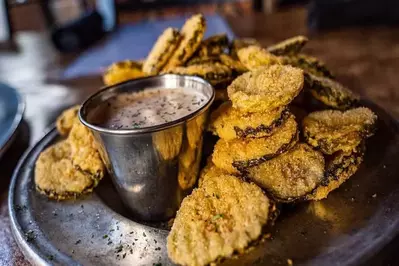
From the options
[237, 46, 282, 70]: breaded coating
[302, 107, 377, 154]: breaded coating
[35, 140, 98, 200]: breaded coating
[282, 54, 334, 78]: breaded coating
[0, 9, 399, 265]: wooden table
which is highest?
[237, 46, 282, 70]: breaded coating

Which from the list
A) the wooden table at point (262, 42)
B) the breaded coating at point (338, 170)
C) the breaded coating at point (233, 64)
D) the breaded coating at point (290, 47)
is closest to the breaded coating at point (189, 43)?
the breaded coating at point (233, 64)

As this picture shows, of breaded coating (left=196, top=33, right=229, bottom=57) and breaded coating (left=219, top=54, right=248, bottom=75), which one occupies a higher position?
breaded coating (left=196, top=33, right=229, bottom=57)

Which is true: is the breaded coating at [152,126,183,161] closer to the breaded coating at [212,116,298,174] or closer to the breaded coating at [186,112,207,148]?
the breaded coating at [186,112,207,148]

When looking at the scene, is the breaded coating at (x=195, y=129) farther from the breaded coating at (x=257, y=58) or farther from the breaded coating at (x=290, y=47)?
the breaded coating at (x=290, y=47)

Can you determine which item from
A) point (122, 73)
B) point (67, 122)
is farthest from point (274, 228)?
point (67, 122)

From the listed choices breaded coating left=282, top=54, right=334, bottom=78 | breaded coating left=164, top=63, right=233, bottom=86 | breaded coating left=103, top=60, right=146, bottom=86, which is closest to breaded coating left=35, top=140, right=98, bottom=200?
breaded coating left=103, top=60, right=146, bottom=86

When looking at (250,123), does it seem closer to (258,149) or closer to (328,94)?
(258,149)
